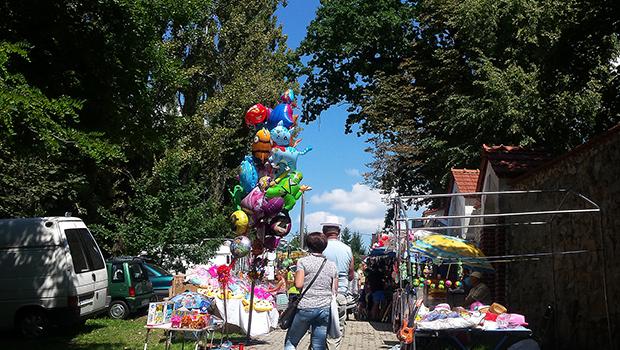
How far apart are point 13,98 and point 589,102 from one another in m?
13.6

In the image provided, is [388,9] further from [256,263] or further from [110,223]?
[256,263]

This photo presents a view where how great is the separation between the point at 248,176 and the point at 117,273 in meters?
8.65

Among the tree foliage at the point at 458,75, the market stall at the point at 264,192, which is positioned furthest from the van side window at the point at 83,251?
the tree foliage at the point at 458,75

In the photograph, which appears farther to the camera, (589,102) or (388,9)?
(388,9)

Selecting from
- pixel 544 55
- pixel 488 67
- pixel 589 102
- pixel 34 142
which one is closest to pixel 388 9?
pixel 488 67

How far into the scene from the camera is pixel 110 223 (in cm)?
2212

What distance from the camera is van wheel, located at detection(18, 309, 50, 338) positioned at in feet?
41.1

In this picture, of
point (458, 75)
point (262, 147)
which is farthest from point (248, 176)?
point (458, 75)

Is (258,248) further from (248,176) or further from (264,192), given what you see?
(248,176)

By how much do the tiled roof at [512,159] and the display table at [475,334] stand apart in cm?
486

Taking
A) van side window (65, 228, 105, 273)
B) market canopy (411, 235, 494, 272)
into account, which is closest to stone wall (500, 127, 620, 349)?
market canopy (411, 235, 494, 272)

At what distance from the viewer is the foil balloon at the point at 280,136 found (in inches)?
394

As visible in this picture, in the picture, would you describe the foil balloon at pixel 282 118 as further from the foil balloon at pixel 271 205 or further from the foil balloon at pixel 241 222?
the foil balloon at pixel 241 222

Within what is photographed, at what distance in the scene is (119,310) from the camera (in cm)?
1670
